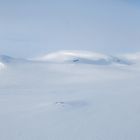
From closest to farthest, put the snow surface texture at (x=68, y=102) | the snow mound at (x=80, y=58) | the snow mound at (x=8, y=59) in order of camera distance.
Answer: the snow surface texture at (x=68, y=102) → the snow mound at (x=8, y=59) → the snow mound at (x=80, y=58)

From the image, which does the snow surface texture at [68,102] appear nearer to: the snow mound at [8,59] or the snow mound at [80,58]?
the snow mound at [8,59]

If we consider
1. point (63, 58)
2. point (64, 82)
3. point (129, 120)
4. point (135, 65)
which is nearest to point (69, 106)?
point (129, 120)

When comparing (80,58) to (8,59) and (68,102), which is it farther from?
(68,102)

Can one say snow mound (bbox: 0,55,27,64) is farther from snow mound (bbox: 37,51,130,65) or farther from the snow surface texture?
snow mound (bbox: 37,51,130,65)

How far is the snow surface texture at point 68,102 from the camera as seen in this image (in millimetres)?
7184

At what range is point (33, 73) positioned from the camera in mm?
11672

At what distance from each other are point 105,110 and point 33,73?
12.7ft

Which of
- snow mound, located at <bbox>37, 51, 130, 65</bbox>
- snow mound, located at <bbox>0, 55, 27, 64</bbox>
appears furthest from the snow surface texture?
snow mound, located at <bbox>37, 51, 130, 65</bbox>

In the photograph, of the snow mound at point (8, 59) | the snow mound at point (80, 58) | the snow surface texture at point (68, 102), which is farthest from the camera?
the snow mound at point (80, 58)

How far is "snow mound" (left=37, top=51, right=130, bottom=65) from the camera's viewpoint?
13641 mm

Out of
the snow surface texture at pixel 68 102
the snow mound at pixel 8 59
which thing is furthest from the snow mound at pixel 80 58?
the snow mound at pixel 8 59

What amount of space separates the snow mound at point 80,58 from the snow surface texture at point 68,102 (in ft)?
1.86

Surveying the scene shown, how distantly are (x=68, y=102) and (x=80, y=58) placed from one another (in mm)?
5162

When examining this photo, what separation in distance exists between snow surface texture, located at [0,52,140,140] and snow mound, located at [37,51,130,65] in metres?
0.57
